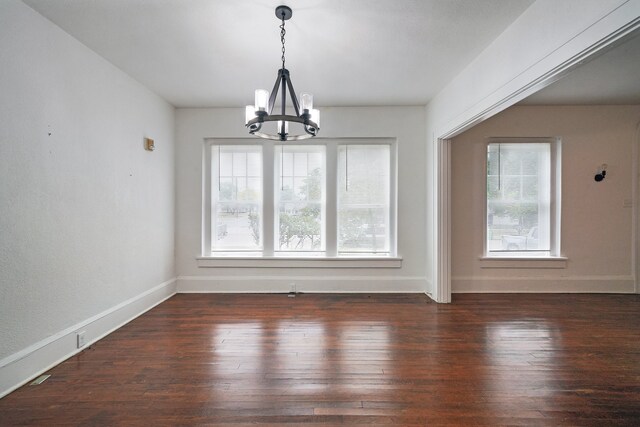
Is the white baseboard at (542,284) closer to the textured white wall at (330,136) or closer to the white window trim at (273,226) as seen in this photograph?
the textured white wall at (330,136)

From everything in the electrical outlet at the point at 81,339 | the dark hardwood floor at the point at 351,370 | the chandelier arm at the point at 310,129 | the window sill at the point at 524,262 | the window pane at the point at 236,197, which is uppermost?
the chandelier arm at the point at 310,129

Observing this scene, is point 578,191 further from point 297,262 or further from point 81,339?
point 81,339

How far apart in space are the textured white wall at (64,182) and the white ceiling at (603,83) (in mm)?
4417

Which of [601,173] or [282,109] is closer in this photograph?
[282,109]

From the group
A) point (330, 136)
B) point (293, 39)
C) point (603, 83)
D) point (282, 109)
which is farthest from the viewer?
point (330, 136)

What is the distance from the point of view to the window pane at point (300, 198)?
4.54 m

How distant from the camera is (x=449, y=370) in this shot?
2.33 meters

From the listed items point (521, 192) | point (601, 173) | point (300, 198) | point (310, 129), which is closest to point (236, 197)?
point (300, 198)

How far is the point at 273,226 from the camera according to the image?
14.9ft

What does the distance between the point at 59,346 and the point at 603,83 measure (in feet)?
20.5

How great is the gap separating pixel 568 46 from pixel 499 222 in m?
3.14

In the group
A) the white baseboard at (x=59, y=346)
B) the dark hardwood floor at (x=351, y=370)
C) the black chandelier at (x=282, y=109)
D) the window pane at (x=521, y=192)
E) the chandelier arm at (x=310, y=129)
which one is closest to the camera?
the dark hardwood floor at (x=351, y=370)

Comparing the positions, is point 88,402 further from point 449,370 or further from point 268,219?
point 268,219

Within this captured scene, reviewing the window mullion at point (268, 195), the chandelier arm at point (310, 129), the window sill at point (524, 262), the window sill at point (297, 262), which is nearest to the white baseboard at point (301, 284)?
the window sill at point (297, 262)
